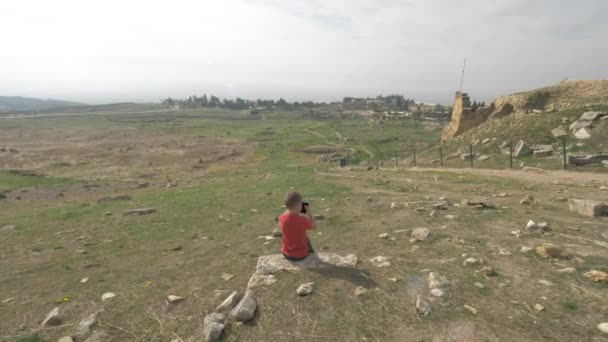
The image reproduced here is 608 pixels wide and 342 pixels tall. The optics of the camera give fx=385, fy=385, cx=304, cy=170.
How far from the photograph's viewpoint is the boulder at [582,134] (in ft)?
76.7

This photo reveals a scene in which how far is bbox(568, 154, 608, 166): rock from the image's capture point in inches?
771

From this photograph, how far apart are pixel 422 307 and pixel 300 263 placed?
2.37 meters

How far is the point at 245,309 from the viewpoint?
587cm

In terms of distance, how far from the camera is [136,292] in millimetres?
7660

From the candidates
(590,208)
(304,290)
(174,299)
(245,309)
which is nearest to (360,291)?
(304,290)

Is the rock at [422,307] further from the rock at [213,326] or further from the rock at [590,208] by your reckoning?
the rock at [590,208]

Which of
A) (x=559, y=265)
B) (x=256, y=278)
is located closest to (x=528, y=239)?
(x=559, y=265)

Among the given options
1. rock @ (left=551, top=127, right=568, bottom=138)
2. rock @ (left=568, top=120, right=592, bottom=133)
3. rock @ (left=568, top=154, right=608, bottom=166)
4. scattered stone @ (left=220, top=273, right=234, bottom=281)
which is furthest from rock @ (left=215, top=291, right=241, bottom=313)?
rock @ (left=568, top=120, right=592, bottom=133)

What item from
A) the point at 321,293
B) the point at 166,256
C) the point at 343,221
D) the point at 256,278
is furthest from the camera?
the point at 343,221

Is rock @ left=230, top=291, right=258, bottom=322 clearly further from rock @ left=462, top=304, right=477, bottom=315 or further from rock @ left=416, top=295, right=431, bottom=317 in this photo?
rock @ left=462, top=304, right=477, bottom=315

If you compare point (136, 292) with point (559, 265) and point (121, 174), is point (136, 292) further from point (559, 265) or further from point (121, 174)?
point (121, 174)

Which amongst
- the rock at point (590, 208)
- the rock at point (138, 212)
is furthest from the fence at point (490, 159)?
→ the rock at point (138, 212)

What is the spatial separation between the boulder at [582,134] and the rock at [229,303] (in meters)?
25.2

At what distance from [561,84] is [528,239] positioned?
32.7 m
